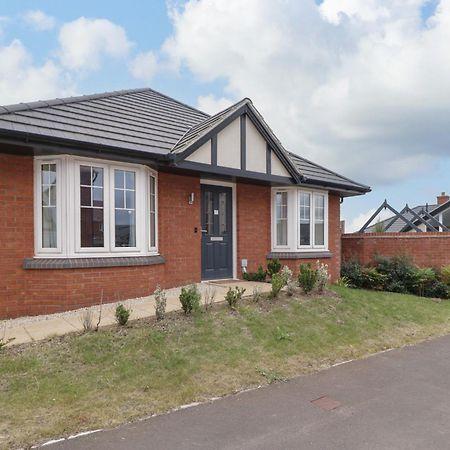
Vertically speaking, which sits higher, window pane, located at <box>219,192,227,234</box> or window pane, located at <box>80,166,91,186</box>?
window pane, located at <box>80,166,91,186</box>

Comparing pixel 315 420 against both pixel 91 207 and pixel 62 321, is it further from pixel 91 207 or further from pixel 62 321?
pixel 91 207

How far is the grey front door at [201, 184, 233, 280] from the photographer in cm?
980

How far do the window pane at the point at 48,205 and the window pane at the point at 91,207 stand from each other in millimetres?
482

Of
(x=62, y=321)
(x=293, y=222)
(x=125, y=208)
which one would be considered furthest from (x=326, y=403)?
(x=293, y=222)

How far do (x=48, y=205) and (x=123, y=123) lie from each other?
246 cm

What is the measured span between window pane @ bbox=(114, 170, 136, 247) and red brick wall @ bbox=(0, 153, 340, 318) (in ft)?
2.01

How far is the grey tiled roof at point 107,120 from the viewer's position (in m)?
6.70

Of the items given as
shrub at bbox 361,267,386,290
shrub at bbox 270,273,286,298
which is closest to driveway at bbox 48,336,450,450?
shrub at bbox 270,273,286,298

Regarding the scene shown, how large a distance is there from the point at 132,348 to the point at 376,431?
3.07 meters

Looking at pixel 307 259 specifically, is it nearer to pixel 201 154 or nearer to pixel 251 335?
pixel 201 154

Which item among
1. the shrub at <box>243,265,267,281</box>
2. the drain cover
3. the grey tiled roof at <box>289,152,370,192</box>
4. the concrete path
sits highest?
the grey tiled roof at <box>289,152,370,192</box>

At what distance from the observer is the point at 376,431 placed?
356cm

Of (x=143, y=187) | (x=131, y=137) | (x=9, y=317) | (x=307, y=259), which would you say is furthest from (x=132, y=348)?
(x=307, y=259)

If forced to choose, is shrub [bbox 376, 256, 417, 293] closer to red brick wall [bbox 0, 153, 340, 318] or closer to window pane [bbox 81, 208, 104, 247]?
red brick wall [bbox 0, 153, 340, 318]
